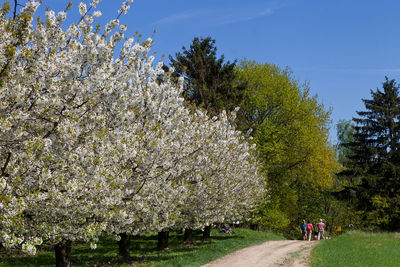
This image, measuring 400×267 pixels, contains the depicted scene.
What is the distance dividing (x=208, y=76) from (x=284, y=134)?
9656mm

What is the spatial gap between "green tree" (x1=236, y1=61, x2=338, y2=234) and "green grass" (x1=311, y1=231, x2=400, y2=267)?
38.1 feet

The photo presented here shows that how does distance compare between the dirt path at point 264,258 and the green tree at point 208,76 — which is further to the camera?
the green tree at point 208,76

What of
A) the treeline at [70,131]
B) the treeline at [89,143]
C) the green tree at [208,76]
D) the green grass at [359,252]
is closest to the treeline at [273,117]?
the green tree at [208,76]

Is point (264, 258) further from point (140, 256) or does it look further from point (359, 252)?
point (140, 256)

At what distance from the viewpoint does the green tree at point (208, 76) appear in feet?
116

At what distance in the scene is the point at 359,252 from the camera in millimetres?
19516

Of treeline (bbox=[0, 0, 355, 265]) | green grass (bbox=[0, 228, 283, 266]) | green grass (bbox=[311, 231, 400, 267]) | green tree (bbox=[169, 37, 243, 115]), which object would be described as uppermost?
green tree (bbox=[169, 37, 243, 115])

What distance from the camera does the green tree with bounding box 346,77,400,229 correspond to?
35.3 meters

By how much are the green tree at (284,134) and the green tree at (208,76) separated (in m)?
2.07

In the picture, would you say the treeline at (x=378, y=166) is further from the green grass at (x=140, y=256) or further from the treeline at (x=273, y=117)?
the green grass at (x=140, y=256)

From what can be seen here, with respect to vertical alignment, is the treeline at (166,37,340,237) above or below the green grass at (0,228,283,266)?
above

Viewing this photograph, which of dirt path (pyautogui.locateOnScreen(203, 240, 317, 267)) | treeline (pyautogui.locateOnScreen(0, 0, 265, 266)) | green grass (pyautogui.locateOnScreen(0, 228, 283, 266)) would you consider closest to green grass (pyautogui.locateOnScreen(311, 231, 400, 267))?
dirt path (pyautogui.locateOnScreen(203, 240, 317, 267))

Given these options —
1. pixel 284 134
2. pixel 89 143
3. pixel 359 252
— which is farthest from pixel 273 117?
pixel 89 143

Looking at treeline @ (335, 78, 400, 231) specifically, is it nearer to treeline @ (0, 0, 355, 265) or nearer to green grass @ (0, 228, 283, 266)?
green grass @ (0, 228, 283, 266)
